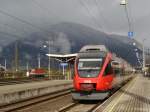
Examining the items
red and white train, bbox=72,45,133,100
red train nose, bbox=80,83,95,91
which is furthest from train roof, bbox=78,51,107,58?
red train nose, bbox=80,83,95,91

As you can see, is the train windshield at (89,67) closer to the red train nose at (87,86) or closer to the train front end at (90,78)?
the train front end at (90,78)

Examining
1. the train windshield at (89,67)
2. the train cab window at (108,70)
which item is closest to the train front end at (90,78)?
the train windshield at (89,67)

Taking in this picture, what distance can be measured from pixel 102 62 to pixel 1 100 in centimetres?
647

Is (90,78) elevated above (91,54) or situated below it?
below

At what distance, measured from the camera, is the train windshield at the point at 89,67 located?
24.5 metres

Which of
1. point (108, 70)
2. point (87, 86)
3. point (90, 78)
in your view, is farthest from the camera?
point (108, 70)

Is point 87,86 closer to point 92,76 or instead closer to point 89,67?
point 92,76

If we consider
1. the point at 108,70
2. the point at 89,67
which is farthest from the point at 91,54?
the point at 108,70

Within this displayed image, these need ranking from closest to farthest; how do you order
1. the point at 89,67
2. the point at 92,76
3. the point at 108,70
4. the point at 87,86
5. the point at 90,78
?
1. the point at 87,86
2. the point at 90,78
3. the point at 92,76
4. the point at 89,67
5. the point at 108,70

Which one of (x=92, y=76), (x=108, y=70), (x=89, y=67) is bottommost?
(x=92, y=76)

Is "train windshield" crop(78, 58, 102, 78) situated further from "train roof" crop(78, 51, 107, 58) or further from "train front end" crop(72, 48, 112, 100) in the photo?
"train roof" crop(78, 51, 107, 58)

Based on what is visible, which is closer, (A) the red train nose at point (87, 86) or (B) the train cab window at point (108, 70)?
(A) the red train nose at point (87, 86)

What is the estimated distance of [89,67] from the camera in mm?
24766

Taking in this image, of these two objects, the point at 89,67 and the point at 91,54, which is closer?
the point at 89,67
